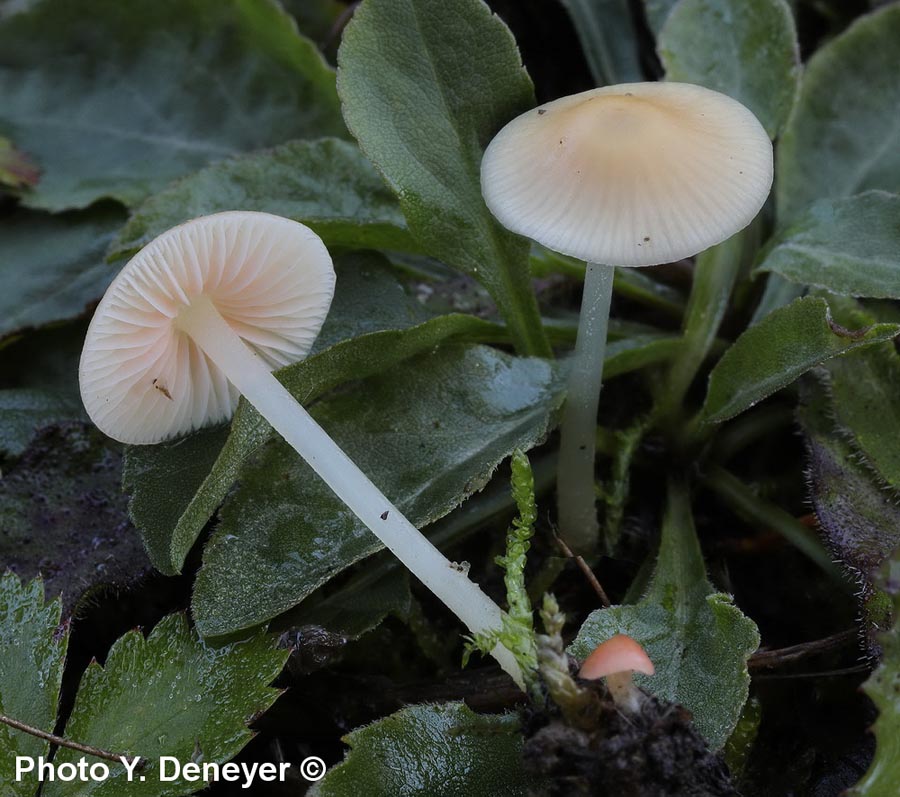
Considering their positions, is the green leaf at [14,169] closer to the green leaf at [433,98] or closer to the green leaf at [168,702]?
the green leaf at [433,98]

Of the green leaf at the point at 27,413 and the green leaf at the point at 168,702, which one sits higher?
the green leaf at the point at 27,413

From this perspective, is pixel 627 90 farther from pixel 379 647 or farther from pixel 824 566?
pixel 379 647

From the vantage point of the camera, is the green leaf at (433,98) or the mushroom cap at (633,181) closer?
the mushroom cap at (633,181)

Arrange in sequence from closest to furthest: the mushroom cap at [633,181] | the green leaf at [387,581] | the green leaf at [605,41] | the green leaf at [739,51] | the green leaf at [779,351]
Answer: the mushroom cap at [633,181], the green leaf at [779,351], the green leaf at [387,581], the green leaf at [739,51], the green leaf at [605,41]

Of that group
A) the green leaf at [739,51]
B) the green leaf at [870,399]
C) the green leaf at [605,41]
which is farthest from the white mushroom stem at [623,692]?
the green leaf at [605,41]

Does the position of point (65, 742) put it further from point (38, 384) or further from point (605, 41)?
point (605, 41)

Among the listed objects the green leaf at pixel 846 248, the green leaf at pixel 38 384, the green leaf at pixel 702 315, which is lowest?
the green leaf at pixel 702 315

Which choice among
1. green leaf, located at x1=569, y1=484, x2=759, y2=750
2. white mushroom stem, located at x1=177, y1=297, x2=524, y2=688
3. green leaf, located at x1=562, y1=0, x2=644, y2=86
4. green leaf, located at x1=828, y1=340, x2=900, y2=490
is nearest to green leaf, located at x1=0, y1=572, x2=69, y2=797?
A: white mushroom stem, located at x1=177, y1=297, x2=524, y2=688

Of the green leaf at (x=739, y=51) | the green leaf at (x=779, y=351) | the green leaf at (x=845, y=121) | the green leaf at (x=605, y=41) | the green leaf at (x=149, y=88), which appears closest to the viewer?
the green leaf at (x=779, y=351)
